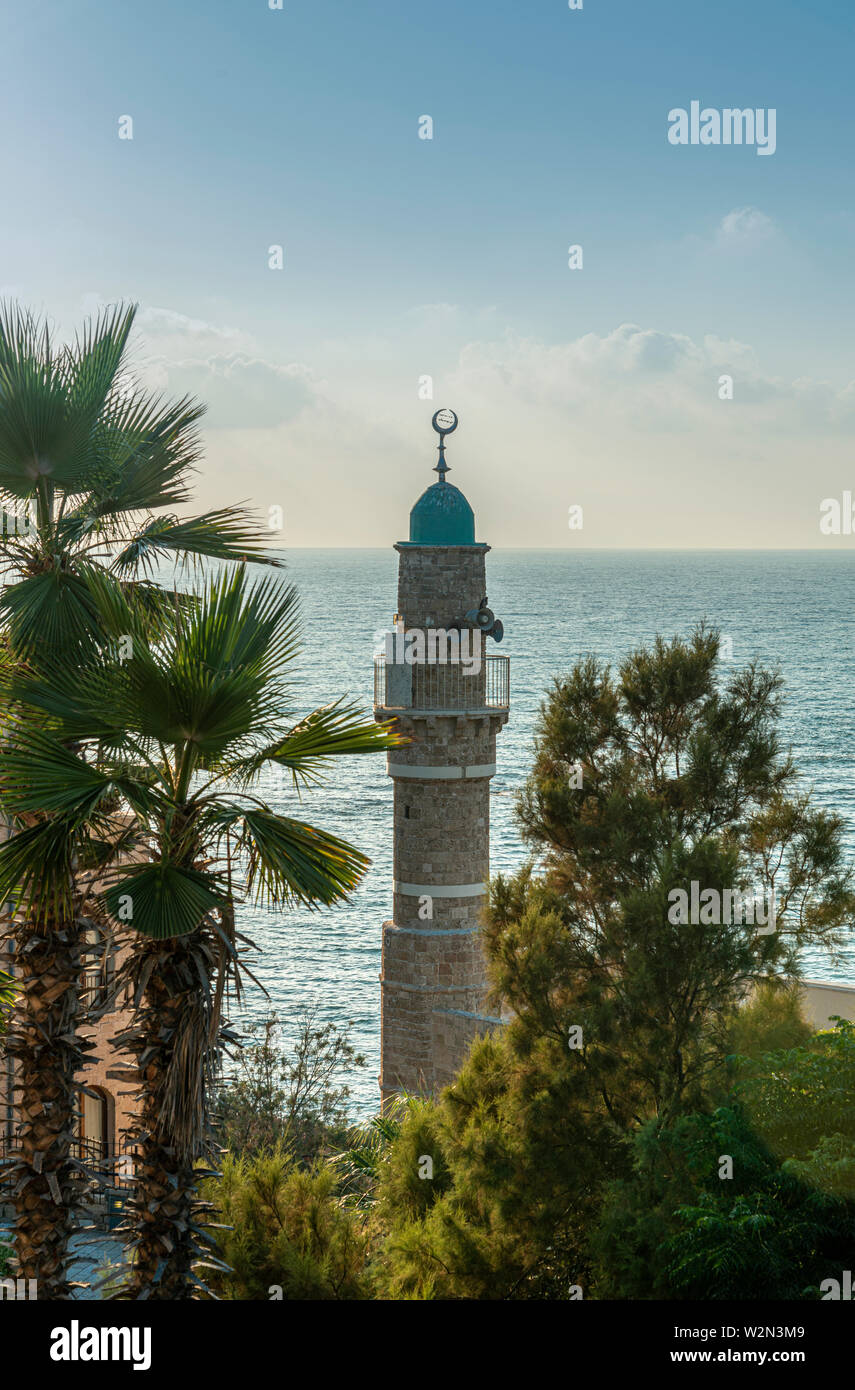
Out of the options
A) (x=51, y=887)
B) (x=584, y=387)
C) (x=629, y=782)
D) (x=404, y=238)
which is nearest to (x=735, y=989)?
(x=629, y=782)

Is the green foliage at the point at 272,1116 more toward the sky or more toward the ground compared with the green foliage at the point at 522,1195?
more toward the ground

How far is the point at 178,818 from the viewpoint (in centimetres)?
1132

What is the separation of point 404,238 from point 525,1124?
118 feet

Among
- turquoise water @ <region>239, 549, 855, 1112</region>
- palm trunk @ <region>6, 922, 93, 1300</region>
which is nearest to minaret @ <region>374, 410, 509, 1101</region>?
turquoise water @ <region>239, 549, 855, 1112</region>

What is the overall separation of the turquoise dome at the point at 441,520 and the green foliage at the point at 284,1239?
1239cm

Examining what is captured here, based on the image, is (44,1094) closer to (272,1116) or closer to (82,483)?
(82,483)

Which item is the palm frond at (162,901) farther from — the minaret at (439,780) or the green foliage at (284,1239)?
the minaret at (439,780)

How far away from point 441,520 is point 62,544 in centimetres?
1424

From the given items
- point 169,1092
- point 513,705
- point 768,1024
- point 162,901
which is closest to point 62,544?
point 162,901

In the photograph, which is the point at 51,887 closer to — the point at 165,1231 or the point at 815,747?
the point at 165,1231

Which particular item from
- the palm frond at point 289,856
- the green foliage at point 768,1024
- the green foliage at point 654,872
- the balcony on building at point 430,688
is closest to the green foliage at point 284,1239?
the green foliage at point 654,872

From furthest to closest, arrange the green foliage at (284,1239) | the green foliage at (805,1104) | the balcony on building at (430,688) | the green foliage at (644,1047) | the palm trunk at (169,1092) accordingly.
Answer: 1. the balcony on building at (430,688)
2. the green foliage at (284,1239)
3. the green foliage at (805,1104)
4. the green foliage at (644,1047)
5. the palm trunk at (169,1092)

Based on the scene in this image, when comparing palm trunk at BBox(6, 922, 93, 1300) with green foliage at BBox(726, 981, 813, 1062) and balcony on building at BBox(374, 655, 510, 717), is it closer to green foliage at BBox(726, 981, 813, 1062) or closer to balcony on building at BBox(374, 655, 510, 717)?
green foliage at BBox(726, 981, 813, 1062)

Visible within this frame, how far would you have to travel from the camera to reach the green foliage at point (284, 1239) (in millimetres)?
17438
